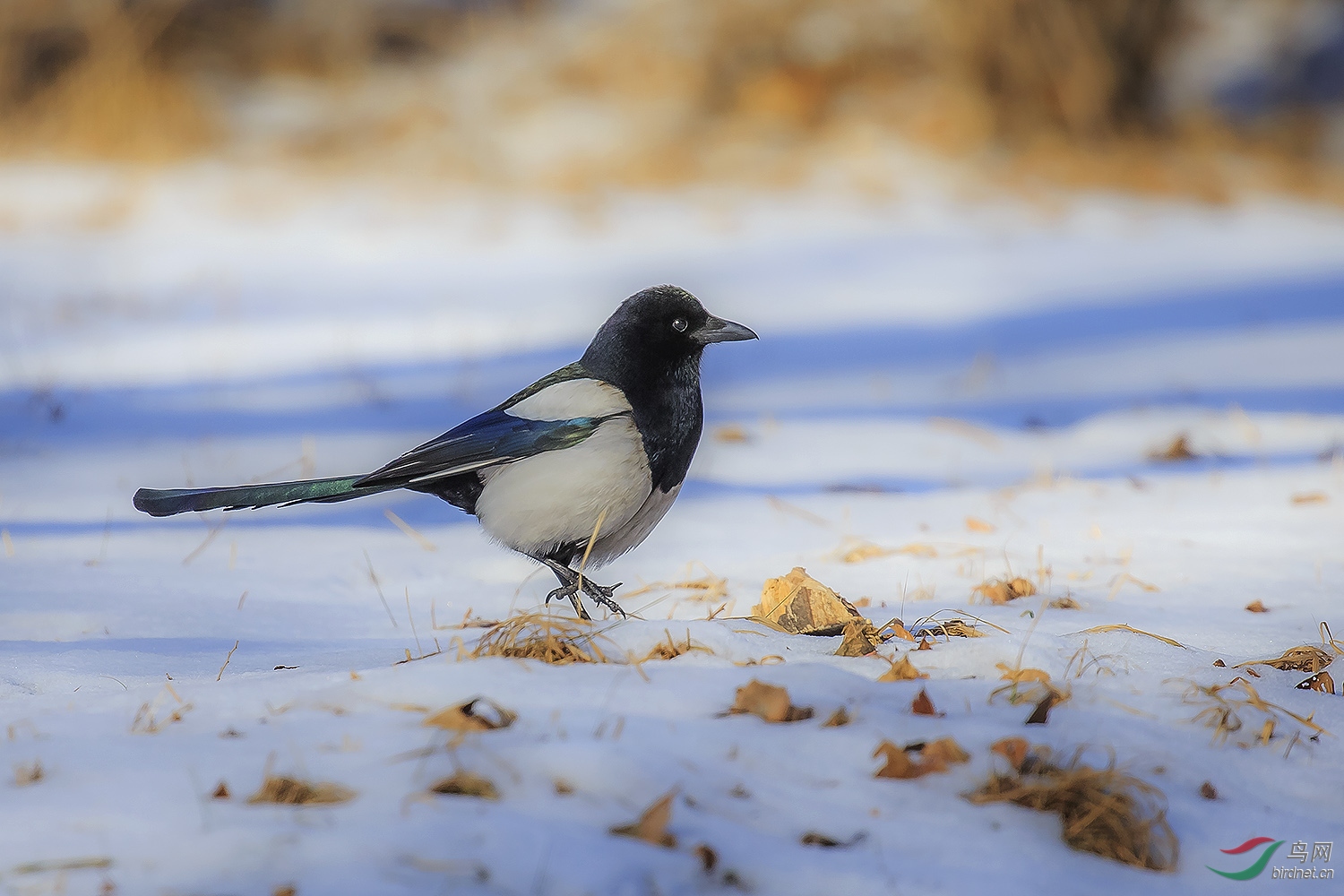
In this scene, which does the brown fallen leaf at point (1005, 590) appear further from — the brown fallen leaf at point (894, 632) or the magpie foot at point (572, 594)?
the magpie foot at point (572, 594)

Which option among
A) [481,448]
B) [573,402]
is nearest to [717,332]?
[573,402]

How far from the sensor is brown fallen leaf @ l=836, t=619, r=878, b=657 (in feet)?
8.41

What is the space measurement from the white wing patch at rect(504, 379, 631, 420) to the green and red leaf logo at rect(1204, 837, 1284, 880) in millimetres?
1788

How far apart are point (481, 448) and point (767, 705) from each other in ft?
4.55

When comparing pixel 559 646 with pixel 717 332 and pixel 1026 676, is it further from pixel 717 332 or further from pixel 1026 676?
pixel 717 332

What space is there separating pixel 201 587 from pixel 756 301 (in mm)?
5442

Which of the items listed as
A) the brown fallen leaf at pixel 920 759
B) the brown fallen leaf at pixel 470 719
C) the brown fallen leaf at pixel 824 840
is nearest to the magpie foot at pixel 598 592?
the brown fallen leaf at pixel 470 719

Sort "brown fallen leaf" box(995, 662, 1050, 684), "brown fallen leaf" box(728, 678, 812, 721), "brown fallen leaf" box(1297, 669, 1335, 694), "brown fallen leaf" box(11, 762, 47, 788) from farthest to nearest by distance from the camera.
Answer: "brown fallen leaf" box(1297, 669, 1335, 694), "brown fallen leaf" box(995, 662, 1050, 684), "brown fallen leaf" box(728, 678, 812, 721), "brown fallen leaf" box(11, 762, 47, 788)

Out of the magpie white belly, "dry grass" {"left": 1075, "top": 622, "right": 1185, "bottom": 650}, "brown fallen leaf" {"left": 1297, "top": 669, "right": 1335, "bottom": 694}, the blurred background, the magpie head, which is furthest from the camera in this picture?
the blurred background

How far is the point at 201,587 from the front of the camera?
11.1 ft

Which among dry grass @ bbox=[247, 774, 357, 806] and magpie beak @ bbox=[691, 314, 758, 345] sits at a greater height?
magpie beak @ bbox=[691, 314, 758, 345]

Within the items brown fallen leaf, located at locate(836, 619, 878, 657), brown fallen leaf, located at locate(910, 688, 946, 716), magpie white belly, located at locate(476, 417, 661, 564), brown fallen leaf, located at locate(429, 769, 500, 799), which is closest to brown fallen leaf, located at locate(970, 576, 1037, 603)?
brown fallen leaf, located at locate(836, 619, 878, 657)

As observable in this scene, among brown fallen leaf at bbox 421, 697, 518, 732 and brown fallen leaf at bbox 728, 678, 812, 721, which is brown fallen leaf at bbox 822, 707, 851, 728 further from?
brown fallen leaf at bbox 421, 697, 518, 732

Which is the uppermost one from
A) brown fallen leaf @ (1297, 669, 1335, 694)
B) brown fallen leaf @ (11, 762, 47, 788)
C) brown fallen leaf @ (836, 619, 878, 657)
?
brown fallen leaf @ (11, 762, 47, 788)
